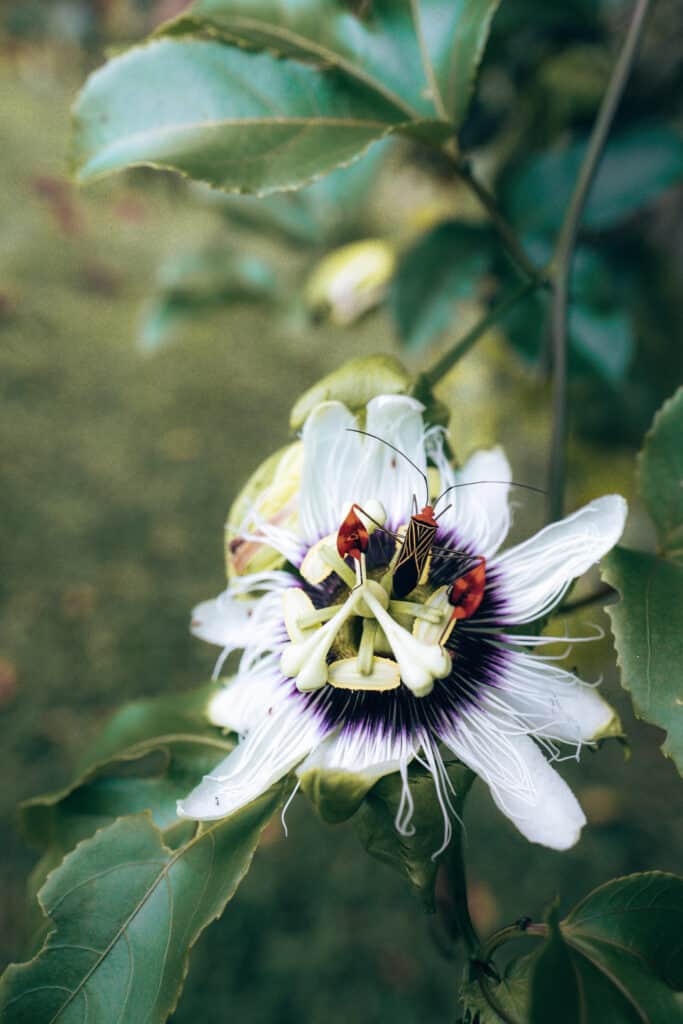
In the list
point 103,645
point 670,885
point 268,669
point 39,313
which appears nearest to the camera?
point 670,885

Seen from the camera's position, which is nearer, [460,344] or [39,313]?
[460,344]

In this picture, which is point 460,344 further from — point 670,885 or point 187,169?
point 670,885

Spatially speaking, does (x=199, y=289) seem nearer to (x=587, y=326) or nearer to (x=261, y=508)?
(x=587, y=326)

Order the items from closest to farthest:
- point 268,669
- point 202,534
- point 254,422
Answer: point 268,669 < point 202,534 < point 254,422

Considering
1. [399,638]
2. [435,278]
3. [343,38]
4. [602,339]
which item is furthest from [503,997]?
[435,278]

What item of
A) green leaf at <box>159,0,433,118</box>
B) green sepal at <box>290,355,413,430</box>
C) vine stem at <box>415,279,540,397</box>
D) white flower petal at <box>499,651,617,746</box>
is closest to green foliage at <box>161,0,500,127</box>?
green leaf at <box>159,0,433,118</box>

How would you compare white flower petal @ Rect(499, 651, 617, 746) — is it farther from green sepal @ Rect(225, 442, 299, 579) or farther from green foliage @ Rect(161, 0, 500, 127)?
green foliage @ Rect(161, 0, 500, 127)

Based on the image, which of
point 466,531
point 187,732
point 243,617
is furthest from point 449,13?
point 187,732

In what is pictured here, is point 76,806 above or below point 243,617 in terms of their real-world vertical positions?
below
